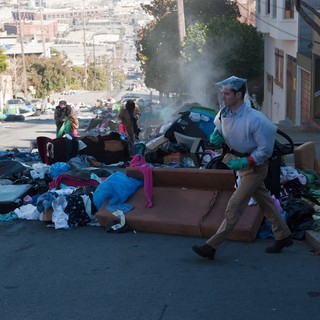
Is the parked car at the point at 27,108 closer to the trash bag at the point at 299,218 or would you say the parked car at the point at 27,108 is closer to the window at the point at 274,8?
the window at the point at 274,8

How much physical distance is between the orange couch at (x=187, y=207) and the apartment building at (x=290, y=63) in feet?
54.3

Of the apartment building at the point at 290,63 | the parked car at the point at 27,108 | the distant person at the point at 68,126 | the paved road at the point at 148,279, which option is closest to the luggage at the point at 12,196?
the paved road at the point at 148,279

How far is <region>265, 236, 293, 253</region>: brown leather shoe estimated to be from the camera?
7062 millimetres

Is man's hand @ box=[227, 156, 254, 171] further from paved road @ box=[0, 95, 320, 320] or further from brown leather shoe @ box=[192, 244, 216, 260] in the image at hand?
paved road @ box=[0, 95, 320, 320]

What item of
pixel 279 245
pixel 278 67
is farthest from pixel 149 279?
pixel 278 67

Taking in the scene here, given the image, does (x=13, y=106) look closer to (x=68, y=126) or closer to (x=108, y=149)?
(x=68, y=126)

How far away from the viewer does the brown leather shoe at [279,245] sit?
706 centimetres

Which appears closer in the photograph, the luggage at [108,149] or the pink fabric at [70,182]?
the pink fabric at [70,182]

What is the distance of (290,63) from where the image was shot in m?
30.8

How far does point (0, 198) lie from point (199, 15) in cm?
3127

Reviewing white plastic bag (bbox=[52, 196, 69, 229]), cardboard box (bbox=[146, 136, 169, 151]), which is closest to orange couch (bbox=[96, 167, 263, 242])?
white plastic bag (bbox=[52, 196, 69, 229])

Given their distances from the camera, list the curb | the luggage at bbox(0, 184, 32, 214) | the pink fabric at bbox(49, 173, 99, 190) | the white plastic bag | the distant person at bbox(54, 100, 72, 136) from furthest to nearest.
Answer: the distant person at bbox(54, 100, 72, 136) → the pink fabric at bbox(49, 173, 99, 190) → the luggage at bbox(0, 184, 32, 214) → the white plastic bag → the curb

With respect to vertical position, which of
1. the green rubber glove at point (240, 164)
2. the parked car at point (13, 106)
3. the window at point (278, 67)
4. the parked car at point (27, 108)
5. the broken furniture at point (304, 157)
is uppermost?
the green rubber glove at point (240, 164)

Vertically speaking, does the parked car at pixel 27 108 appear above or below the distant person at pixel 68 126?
below
